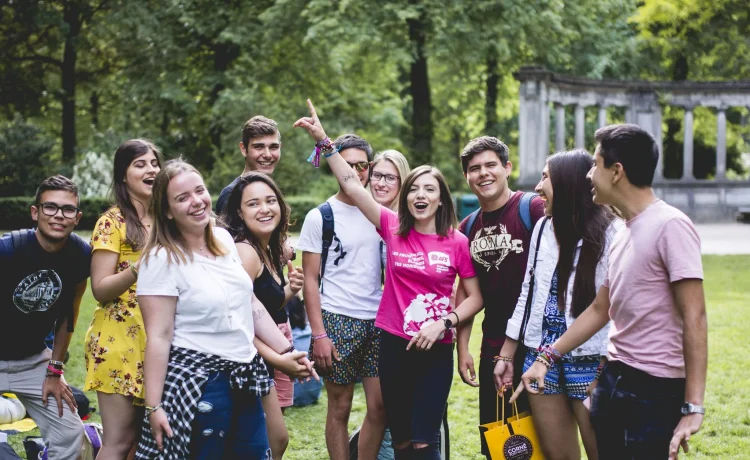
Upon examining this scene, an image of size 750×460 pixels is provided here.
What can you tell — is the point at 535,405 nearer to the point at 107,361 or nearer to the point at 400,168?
the point at 400,168

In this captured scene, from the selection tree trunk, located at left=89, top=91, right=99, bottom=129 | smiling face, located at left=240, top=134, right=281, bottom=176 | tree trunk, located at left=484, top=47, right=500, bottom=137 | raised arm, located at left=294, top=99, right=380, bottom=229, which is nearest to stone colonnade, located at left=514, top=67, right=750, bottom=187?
tree trunk, located at left=484, top=47, right=500, bottom=137

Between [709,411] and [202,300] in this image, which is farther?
[709,411]

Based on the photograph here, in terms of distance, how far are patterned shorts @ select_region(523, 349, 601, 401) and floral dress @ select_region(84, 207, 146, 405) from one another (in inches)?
77.5

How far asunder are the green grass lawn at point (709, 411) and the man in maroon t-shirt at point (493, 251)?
161cm

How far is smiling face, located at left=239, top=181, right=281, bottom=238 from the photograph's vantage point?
13.8 ft

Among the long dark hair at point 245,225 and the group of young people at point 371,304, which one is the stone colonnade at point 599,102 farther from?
the long dark hair at point 245,225

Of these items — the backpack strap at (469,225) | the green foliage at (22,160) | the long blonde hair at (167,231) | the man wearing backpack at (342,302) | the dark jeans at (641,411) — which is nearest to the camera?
the dark jeans at (641,411)

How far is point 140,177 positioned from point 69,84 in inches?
1088

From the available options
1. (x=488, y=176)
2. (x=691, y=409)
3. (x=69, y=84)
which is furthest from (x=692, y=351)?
(x=69, y=84)

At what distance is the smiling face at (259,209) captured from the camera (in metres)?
4.21

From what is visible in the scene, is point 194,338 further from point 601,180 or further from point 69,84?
point 69,84

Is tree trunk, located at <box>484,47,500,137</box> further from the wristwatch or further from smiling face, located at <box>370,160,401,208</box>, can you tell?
the wristwatch

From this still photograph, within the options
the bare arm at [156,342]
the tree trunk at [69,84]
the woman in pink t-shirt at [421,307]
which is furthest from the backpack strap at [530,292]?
the tree trunk at [69,84]

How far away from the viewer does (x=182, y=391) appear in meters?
3.34
